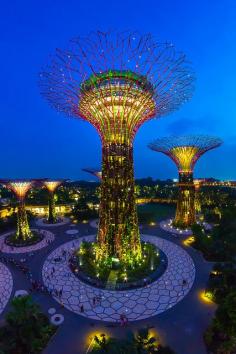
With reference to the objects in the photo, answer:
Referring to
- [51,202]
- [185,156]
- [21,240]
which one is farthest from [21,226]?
[185,156]

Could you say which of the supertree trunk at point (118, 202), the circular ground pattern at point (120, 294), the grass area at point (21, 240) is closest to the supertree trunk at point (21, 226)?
the grass area at point (21, 240)

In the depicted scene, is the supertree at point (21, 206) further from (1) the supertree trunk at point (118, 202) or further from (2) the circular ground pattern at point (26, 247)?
(1) the supertree trunk at point (118, 202)

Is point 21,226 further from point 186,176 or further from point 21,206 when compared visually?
point 186,176

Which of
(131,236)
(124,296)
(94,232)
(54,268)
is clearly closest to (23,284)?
(54,268)

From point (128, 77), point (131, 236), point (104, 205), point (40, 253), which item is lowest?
point (40, 253)

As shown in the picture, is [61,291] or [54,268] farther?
[54,268]

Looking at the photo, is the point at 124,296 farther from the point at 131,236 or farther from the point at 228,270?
the point at 228,270
